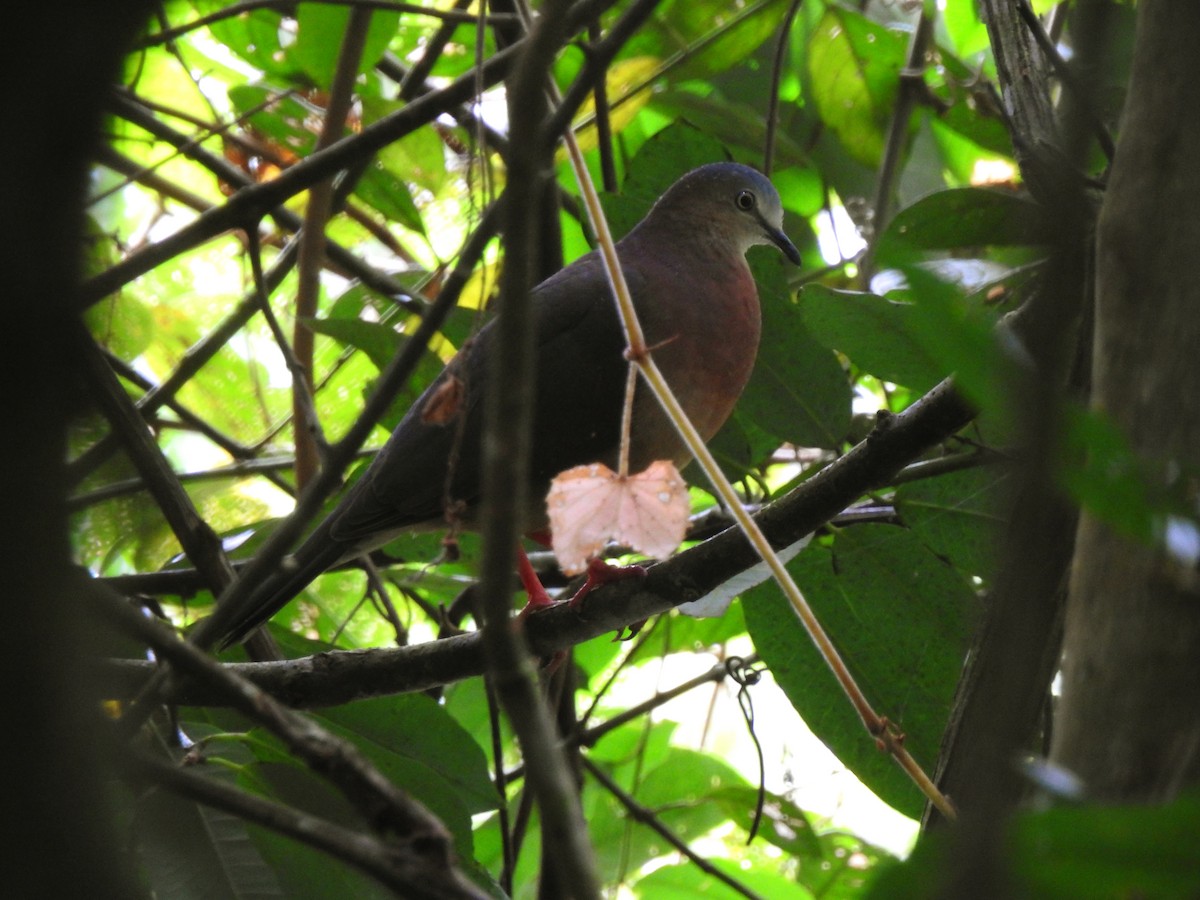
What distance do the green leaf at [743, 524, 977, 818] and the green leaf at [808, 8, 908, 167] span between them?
1.41 m

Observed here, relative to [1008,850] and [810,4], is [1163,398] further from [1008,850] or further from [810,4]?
[810,4]

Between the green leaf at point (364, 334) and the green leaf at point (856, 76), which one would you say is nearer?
the green leaf at point (364, 334)

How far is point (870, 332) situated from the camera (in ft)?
6.34

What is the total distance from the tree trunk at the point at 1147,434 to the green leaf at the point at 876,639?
4.47 feet

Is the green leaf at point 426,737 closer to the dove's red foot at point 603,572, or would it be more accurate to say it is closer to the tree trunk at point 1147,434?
the dove's red foot at point 603,572

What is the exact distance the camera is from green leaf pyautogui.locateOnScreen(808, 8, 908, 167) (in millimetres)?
3094

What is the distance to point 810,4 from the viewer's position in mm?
3553

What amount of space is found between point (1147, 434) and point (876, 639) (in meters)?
1.46

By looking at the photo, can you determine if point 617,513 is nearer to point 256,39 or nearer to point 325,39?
point 325,39

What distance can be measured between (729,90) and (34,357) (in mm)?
3352

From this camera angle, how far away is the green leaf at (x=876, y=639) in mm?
2057

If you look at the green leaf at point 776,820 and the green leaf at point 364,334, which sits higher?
the green leaf at point 364,334

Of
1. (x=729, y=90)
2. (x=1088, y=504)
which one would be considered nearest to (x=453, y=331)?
(x=729, y=90)

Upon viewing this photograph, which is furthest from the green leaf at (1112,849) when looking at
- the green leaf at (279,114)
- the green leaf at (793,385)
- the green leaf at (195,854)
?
the green leaf at (279,114)
